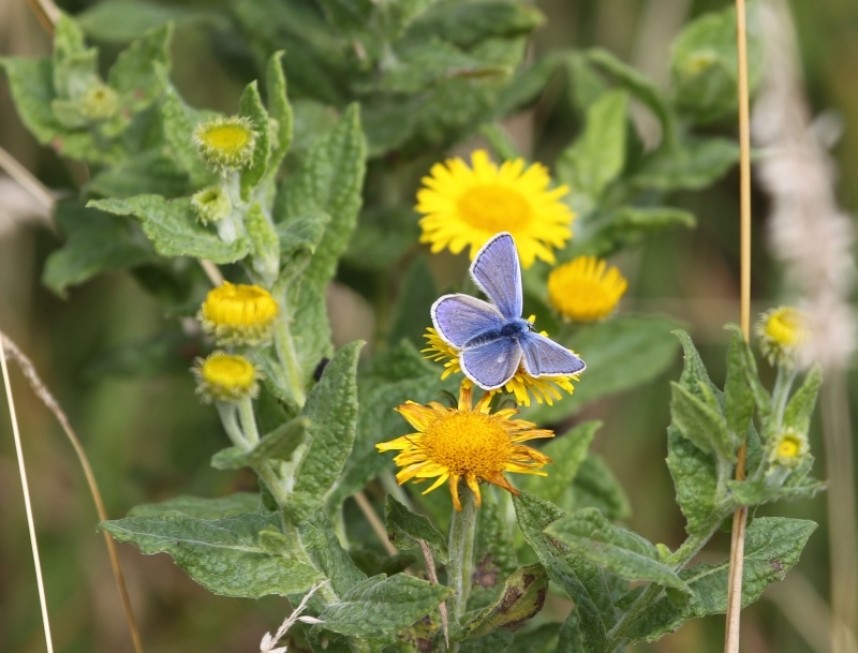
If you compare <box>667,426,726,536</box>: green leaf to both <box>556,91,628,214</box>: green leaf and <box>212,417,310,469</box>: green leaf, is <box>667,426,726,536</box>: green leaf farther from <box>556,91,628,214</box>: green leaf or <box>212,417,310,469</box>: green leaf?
<box>556,91,628,214</box>: green leaf

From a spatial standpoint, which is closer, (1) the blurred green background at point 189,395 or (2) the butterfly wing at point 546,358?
(2) the butterfly wing at point 546,358

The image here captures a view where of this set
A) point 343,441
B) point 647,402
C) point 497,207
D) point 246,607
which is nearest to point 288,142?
point 497,207

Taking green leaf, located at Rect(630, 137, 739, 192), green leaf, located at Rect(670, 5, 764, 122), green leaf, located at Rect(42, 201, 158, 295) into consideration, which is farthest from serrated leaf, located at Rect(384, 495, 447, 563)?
green leaf, located at Rect(670, 5, 764, 122)

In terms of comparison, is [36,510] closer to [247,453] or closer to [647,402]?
[647,402]

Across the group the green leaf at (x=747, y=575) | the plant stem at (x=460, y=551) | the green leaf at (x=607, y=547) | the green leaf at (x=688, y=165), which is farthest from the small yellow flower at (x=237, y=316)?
the green leaf at (x=688, y=165)

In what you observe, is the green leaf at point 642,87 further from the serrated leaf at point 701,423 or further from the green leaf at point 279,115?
the serrated leaf at point 701,423
